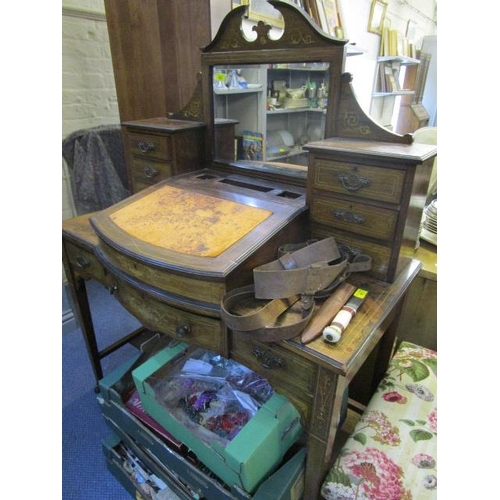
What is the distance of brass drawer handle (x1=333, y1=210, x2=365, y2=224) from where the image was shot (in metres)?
0.83

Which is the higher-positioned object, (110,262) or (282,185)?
(282,185)

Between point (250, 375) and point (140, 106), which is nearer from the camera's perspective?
point (250, 375)

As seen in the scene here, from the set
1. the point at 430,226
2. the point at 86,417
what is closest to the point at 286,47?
the point at 430,226

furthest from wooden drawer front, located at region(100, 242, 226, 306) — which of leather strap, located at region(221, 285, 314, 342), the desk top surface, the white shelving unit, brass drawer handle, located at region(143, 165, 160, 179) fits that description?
the white shelving unit

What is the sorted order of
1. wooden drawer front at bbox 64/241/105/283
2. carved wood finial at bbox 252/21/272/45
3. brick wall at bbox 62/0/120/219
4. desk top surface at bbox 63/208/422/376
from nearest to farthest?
desk top surface at bbox 63/208/422/376 < carved wood finial at bbox 252/21/272/45 < wooden drawer front at bbox 64/241/105/283 < brick wall at bbox 62/0/120/219

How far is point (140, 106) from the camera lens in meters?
1.58

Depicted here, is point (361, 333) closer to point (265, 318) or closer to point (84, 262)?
point (265, 318)

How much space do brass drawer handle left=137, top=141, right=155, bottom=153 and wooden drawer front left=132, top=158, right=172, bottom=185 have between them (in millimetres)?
42

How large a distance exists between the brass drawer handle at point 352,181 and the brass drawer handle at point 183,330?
0.51 metres

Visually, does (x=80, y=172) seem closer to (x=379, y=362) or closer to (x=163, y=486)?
(x=163, y=486)

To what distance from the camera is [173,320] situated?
0.87 m

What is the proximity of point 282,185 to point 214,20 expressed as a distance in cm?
68

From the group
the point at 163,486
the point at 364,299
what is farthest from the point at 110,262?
the point at 163,486

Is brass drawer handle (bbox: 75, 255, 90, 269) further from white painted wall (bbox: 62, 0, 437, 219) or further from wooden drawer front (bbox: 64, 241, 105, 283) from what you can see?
white painted wall (bbox: 62, 0, 437, 219)
